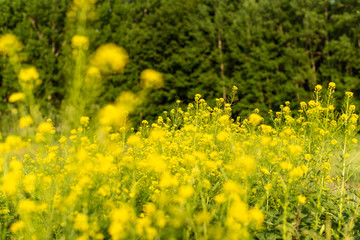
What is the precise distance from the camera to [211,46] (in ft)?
54.2

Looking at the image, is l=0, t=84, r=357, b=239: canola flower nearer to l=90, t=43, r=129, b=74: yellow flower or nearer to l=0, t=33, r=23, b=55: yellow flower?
l=90, t=43, r=129, b=74: yellow flower

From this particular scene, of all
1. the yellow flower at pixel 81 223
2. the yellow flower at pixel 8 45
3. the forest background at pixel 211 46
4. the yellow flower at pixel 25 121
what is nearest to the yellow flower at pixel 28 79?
the yellow flower at pixel 8 45

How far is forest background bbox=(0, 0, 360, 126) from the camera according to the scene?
1355cm

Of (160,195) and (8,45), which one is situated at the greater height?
(8,45)

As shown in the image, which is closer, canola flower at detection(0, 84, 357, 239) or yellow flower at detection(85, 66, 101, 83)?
canola flower at detection(0, 84, 357, 239)

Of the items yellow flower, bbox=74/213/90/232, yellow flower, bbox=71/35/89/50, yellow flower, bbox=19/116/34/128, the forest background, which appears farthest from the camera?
the forest background

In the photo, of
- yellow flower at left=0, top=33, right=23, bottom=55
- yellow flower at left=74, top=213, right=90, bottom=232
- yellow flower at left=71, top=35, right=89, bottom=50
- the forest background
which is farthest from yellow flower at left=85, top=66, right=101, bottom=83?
the forest background

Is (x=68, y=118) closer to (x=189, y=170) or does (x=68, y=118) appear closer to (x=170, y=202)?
(x=170, y=202)

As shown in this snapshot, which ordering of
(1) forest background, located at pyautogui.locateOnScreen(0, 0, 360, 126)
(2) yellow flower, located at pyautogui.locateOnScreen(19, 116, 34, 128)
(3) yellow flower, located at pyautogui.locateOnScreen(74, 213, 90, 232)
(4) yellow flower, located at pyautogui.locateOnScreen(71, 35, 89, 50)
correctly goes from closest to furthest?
(3) yellow flower, located at pyautogui.locateOnScreen(74, 213, 90, 232), (4) yellow flower, located at pyautogui.locateOnScreen(71, 35, 89, 50), (2) yellow flower, located at pyautogui.locateOnScreen(19, 116, 34, 128), (1) forest background, located at pyautogui.locateOnScreen(0, 0, 360, 126)

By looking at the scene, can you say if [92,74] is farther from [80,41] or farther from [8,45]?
[8,45]

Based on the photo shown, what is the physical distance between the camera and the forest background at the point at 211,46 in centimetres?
1355

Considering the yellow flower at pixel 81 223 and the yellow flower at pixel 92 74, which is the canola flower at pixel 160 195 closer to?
the yellow flower at pixel 81 223

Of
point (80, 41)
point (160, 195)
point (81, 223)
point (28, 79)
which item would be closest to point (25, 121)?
point (28, 79)

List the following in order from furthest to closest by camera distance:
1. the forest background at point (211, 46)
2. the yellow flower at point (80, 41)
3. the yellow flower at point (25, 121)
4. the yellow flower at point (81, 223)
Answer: the forest background at point (211, 46), the yellow flower at point (25, 121), the yellow flower at point (80, 41), the yellow flower at point (81, 223)
